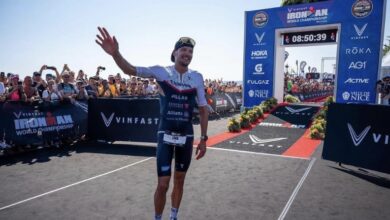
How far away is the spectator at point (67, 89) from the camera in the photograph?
33.8 ft

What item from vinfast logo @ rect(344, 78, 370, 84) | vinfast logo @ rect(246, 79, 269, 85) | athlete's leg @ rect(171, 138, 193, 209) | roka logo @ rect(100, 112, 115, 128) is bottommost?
roka logo @ rect(100, 112, 115, 128)

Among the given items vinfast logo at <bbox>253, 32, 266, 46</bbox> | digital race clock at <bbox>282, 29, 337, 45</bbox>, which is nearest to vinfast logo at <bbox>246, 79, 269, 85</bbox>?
vinfast logo at <bbox>253, 32, 266, 46</bbox>

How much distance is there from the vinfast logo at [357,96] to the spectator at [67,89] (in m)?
12.4

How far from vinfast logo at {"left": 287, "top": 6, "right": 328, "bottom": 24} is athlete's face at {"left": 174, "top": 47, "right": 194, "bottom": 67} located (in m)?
13.5

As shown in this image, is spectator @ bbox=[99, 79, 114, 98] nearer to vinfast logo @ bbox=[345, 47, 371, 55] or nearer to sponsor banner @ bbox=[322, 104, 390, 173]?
sponsor banner @ bbox=[322, 104, 390, 173]

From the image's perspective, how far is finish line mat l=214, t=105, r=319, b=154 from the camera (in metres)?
9.70

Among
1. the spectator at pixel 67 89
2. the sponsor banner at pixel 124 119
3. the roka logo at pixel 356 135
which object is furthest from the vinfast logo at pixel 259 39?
the roka logo at pixel 356 135

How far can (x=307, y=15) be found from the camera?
15.3m

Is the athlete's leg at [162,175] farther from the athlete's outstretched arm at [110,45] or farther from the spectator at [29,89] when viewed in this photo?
the spectator at [29,89]

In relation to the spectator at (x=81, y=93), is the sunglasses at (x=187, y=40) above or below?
above

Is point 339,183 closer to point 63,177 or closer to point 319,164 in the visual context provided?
point 319,164

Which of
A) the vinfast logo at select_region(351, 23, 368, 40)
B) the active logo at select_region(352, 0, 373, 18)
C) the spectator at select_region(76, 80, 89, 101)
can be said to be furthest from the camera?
the vinfast logo at select_region(351, 23, 368, 40)

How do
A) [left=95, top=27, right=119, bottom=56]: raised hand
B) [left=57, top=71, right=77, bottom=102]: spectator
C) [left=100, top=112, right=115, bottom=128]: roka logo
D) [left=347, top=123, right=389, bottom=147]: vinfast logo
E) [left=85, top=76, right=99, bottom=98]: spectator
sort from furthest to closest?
[left=85, top=76, right=99, bottom=98]: spectator < [left=57, top=71, right=77, bottom=102]: spectator < [left=100, top=112, right=115, bottom=128]: roka logo < [left=347, top=123, right=389, bottom=147]: vinfast logo < [left=95, top=27, right=119, bottom=56]: raised hand

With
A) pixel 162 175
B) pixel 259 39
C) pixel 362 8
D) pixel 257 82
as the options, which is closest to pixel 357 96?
pixel 362 8
